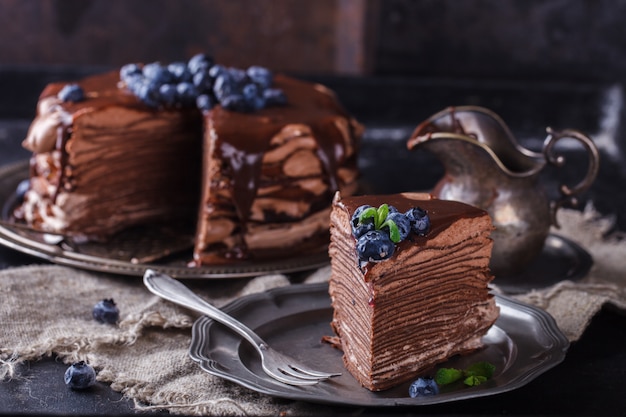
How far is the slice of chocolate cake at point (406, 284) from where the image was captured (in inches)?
76.1

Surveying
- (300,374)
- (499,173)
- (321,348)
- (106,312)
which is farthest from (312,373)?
(499,173)

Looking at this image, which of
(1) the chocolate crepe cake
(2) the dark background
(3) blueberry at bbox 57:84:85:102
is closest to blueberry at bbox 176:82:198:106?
(1) the chocolate crepe cake

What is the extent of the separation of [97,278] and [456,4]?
2371 millimetres

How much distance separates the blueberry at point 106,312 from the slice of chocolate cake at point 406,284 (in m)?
0.57

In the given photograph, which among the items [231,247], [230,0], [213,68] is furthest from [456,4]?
[231,247]

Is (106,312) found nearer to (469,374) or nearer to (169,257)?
(169,257)

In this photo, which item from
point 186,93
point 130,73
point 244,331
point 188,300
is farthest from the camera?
point 130,73

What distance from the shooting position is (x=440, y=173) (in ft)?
12.4

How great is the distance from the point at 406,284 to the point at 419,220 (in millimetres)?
141

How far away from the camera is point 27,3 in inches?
174

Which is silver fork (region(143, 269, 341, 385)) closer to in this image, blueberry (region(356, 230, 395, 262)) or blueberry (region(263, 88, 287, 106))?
blueberry (region(356, 230, 395, 262))

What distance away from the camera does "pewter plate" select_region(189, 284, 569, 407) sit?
190 cm

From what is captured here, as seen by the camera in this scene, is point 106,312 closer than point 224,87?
Yes

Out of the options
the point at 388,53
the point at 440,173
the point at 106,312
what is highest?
the point at 388,53
